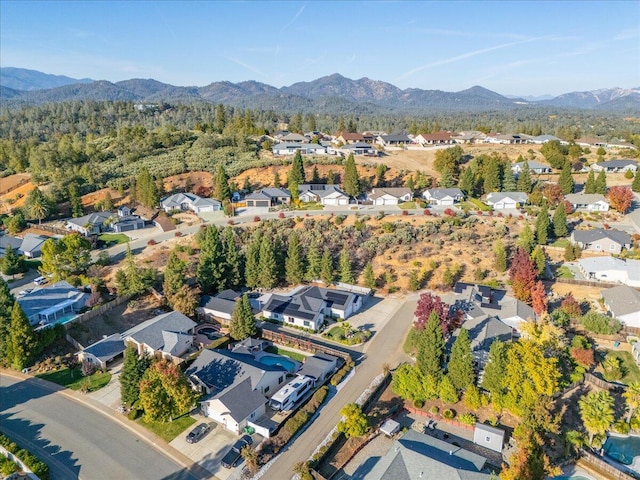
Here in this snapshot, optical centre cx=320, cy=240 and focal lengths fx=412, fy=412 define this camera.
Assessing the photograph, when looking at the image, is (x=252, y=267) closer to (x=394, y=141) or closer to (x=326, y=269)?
(x=326, y=269)

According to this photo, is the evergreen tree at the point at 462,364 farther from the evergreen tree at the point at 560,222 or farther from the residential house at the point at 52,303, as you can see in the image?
the evergreen tree at the point at 560,222

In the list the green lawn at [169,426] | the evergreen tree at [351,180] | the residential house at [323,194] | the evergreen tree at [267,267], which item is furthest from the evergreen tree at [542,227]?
the green lawn at [169,426]

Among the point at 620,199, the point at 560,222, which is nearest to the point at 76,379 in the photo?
the point at 560,222

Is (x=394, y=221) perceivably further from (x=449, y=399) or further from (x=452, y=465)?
(x=452, y=465)

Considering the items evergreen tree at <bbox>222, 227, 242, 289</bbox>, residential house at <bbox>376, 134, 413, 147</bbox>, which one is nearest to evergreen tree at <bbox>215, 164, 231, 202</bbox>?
evergreen tree at <bbox>222, 227, 242, 289</bbox>

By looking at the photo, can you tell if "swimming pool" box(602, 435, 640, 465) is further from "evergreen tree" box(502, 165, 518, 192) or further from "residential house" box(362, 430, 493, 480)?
"evergreen tree" box(502, 165, 518, 192)

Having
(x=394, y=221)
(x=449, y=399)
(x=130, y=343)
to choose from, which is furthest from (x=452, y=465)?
(x=394, y=221)
